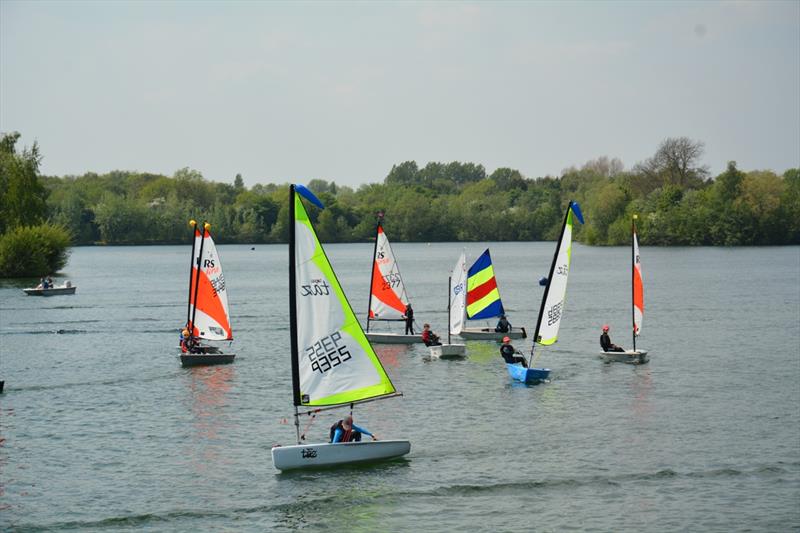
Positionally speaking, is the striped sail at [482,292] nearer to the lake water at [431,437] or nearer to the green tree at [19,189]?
the lake water at [431,437]

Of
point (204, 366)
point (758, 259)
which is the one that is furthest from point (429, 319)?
point (758, 259)

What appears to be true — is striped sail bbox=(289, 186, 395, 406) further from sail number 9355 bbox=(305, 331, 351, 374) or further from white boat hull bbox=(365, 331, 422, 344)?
white boat hull bbox=(365, 331, 422, 344)

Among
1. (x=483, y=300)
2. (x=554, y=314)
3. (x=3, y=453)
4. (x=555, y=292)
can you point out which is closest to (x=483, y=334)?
(x=483, y=300)

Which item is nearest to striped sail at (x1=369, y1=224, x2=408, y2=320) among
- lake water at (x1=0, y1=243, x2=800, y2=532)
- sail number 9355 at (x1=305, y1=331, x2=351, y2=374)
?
lake water at (x1=0, y1=243, x2=800, y2=532)

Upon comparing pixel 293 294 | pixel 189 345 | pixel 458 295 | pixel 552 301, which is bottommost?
pixel 189 345

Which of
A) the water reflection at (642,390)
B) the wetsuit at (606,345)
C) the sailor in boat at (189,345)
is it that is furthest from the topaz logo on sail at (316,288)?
the wetsuit at (606,345)

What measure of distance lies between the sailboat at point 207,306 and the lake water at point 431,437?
108 centimetres

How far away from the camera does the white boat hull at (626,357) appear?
5238 cm

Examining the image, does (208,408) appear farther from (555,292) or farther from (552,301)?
(555,292)

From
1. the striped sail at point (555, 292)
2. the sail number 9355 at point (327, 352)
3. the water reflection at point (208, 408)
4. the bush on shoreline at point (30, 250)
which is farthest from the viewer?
the bush on shoreline at point (30, 250)

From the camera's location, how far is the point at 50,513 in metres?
29.3

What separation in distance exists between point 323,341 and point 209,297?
24.0m

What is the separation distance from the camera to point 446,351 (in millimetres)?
54719

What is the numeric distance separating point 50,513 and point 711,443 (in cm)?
2178
